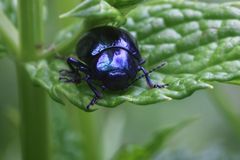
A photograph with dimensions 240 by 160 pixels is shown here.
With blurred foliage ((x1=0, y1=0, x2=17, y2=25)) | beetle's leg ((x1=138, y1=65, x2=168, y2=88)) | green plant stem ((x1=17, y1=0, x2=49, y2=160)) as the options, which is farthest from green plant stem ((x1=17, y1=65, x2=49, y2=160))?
beetle's leg ((x1=138, y1=65, x2=168, y2=88))

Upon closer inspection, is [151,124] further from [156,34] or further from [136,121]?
[156,34]

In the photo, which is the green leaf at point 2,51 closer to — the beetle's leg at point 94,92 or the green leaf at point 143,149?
the beetle's leg at point 94,92

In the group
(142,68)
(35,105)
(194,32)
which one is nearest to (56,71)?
(35,105)

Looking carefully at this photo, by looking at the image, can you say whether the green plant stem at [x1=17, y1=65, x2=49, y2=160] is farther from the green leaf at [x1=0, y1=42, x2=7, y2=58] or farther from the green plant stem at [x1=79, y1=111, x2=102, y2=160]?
the green plant stem at [x1=79, y1=111, x2=102, y2=160]

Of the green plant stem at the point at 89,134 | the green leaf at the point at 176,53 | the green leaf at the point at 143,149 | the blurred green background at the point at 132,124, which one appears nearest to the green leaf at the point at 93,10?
the green leaf at the point at 176,53

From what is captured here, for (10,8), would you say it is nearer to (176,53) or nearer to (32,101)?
(32,101)

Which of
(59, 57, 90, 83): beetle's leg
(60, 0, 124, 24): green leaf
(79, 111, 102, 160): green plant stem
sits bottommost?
(79, 111, 102, 160): green plant stem
